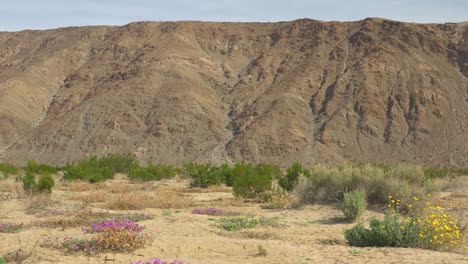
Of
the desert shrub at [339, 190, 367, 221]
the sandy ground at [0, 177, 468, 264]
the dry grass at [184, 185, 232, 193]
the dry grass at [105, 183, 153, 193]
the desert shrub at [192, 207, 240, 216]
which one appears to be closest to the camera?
the sandy ground at [0, 177, 468, 264]

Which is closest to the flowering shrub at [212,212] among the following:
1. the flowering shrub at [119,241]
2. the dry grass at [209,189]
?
the flowering shrub at [119,241]

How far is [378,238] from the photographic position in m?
10.0

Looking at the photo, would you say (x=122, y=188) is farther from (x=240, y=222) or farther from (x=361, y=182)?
(x=240, y=222)

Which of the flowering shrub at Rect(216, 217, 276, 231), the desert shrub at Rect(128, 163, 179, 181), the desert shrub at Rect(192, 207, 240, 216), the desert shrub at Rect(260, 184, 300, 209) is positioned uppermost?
the flowering shrub at Rect(216, 217, 276, 231)

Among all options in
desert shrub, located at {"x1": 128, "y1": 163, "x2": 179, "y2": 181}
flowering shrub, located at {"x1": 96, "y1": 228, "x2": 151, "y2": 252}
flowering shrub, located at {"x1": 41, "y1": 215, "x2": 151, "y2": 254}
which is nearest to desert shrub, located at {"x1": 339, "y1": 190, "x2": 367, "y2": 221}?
flowering shrub, located at {"x1": 41, "y1": 215, "x2": 151, "y2": 254}

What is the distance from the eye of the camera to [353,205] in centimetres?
1381

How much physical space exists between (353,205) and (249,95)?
6531 centimetres

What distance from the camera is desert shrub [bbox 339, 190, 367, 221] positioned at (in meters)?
13.7

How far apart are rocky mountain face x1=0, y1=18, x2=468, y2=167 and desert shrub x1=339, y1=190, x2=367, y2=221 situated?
50.0 meters

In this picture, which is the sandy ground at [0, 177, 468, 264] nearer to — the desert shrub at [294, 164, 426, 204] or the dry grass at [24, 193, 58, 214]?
the dry grass at [24, 193, 58, 214]

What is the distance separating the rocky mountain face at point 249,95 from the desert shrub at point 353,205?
50.0 metres

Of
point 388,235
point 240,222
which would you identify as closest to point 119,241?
point 240,222

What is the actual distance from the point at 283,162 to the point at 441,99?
2434 cm

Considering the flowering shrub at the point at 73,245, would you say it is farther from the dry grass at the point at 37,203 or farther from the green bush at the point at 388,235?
the dry grass at the point at 37,203
